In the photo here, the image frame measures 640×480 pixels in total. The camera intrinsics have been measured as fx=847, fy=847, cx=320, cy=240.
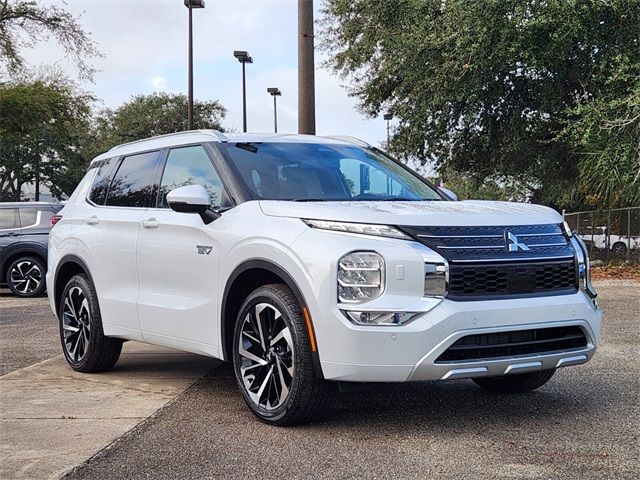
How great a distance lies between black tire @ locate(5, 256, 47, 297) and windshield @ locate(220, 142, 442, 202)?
32.5ft

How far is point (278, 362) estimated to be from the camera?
194 inches

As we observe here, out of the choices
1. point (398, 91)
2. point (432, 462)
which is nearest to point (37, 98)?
point (398, 91)

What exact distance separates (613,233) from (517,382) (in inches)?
653

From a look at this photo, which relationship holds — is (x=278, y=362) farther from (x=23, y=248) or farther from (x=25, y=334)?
(x=23, y=248)

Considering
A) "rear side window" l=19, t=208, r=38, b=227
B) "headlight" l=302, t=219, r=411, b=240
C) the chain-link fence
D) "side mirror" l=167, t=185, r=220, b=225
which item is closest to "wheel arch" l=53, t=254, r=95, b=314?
"side mirror" l=167, t=185, r=220, b=225

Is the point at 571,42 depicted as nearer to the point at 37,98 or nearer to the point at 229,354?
the point at 229,354

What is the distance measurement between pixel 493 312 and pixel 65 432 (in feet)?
8.40

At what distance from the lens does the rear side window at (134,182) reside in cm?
648

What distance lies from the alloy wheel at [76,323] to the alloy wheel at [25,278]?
26.5 ft

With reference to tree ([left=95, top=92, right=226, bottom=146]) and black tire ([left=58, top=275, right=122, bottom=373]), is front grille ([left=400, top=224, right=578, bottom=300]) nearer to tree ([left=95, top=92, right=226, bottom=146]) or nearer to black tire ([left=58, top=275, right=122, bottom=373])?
black tire ([left=58, top=275, right=122, bottom=373])

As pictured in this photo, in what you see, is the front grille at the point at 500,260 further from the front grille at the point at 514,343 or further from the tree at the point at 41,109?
the tree at the point at 41,109

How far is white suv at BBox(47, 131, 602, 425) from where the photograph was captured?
4.51m

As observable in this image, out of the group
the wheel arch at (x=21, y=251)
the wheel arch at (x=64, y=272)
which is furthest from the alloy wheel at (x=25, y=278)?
the wheel arch at (x=64, y=272)

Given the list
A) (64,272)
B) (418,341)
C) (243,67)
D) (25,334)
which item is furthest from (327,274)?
(243,67)
